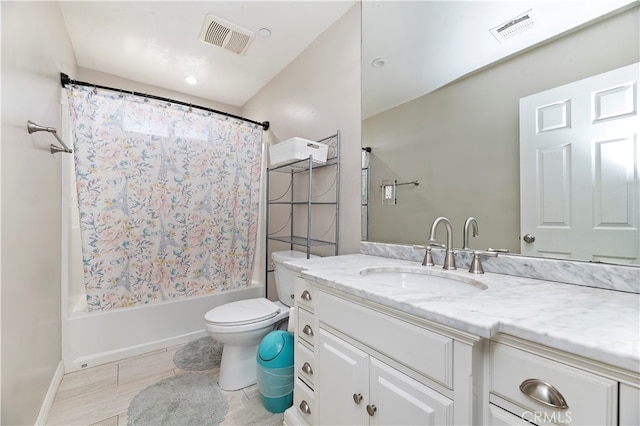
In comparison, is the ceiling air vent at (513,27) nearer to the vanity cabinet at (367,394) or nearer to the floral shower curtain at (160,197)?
the vanity cabinet at (367,394)

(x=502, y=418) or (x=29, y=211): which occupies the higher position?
(x=29, y=211)

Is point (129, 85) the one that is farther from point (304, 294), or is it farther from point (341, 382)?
point (341, 382)

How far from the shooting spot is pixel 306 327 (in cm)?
120

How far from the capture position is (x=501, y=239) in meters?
1.05

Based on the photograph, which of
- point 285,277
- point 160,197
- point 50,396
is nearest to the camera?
point 50,396

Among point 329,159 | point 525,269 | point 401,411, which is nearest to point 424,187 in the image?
point 525,269

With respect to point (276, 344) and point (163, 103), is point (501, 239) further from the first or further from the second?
point (163, 103)

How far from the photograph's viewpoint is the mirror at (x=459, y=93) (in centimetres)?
91

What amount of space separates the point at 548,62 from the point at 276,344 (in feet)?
5.60

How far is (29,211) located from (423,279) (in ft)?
5.71

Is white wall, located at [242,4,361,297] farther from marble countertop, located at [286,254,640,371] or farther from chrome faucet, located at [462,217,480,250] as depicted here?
marble countertop, located at [286,254,640,371]

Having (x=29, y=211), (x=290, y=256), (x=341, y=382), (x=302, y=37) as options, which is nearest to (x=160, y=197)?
(x=29, y=211)

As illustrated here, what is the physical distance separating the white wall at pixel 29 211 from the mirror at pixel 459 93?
5.07 ft

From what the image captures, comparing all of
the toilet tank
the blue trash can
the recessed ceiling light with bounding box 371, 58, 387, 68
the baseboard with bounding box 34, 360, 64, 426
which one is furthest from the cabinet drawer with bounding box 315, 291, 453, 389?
the baseboard with bounding box 34, 360, 64, 426
